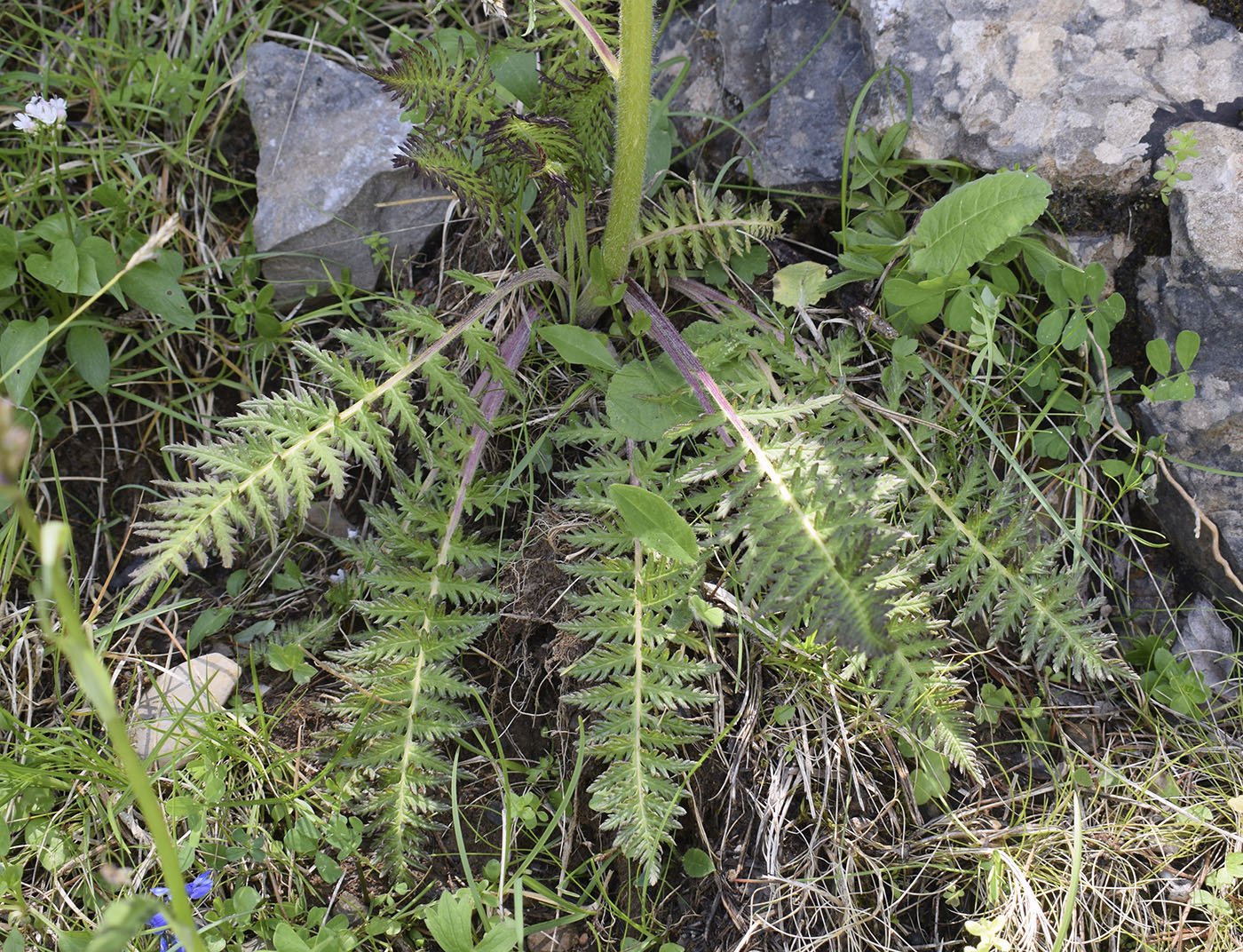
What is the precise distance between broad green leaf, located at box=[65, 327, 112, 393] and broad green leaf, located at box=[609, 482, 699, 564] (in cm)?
165

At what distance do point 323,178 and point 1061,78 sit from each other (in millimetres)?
2226

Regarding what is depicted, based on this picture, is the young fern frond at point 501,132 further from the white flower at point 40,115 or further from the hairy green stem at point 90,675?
the hairy green stem at point 90,675

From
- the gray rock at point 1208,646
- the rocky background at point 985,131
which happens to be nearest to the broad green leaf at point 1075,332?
the rocky background at point 985,131

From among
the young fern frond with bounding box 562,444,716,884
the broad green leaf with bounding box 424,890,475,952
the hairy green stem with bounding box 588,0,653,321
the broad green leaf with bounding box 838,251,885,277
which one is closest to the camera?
the broad green leaf with bounding box 424,890,475,952

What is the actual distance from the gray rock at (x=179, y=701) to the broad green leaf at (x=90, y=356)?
879mm

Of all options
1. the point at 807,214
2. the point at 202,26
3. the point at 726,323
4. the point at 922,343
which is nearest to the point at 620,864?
the point at 726,323

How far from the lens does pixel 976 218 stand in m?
2.36

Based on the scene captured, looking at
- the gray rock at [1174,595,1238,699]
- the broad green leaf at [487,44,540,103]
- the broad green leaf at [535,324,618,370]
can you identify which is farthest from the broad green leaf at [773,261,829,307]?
the gray rock at [1174,595,1238,699]

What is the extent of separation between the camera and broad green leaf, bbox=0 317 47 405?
246cm

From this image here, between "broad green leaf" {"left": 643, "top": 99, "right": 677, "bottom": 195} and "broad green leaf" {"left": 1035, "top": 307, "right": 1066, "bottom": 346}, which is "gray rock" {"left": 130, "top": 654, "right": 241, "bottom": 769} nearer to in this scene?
"broad green leaf" {"left": 643, "top": 99, "right": 677, "bottom": 195}

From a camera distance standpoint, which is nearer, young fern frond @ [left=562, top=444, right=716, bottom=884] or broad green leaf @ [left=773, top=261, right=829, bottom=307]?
young fern frond @ [left=562, top=444, right=716, bottom=884]

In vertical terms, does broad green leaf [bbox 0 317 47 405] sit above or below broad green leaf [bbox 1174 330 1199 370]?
above

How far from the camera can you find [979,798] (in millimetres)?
2225

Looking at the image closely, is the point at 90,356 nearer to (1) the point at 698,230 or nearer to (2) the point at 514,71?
(2) the point at 514,71
